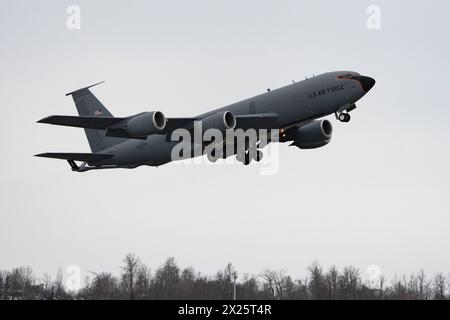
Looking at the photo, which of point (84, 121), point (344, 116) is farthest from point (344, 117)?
point (84, 121)

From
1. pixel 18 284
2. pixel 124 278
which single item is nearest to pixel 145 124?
pixel 124 278

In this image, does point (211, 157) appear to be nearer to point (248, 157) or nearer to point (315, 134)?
point (248, 157)

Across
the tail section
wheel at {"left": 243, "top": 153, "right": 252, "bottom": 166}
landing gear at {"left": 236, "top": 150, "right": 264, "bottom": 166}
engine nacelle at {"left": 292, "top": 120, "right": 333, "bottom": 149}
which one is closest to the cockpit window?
engine nacelle at {"left": 292, "top": 120, "right": 333, "bottom": 149}

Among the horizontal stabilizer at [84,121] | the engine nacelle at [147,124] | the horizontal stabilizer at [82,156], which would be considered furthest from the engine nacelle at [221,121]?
the horizontal stabilizer at [82,156]

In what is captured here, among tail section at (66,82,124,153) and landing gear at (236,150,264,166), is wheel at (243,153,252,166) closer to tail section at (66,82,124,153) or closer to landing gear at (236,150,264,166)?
landing gear at (236,150,264,166)

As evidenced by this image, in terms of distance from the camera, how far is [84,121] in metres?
57.2

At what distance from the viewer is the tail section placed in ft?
226

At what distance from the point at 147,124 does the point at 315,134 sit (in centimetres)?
1287

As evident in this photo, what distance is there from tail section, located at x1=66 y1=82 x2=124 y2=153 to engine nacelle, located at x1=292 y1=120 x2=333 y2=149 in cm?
1496

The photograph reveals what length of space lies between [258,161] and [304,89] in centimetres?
868

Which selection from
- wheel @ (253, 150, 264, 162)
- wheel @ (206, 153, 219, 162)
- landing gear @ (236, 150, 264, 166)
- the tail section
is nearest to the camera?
wheel @ (206, 153, 219, 162)

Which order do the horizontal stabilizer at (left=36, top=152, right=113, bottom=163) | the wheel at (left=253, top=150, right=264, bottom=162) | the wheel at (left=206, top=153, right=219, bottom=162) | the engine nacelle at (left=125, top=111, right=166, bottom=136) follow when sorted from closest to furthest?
the engine nacelle at (left=125, top=111, right=166, bottom=136) → the wheel at (left=206, top=153, right=219, bottom=162) → the horizontal stabilizer at (left=36, top=152, right=113, bottom=163) → the wheel at (left=253, top=150, right=264, bottom=162)
